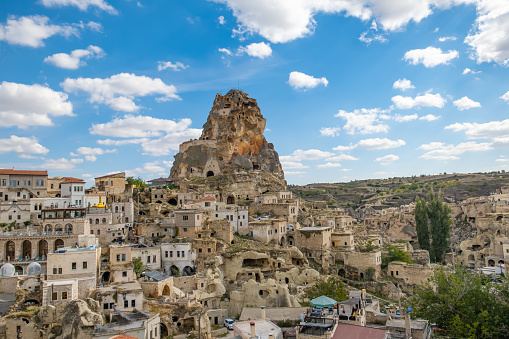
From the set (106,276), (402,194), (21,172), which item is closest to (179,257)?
(106,276)

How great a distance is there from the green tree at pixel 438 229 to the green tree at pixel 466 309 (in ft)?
92.3

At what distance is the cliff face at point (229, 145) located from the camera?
216ft

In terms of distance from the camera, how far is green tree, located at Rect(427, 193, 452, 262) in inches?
2024

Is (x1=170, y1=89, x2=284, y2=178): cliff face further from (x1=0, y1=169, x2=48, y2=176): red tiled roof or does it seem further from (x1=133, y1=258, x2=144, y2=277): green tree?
(x1=133, y1=258, x2=144, y2=277): green tree

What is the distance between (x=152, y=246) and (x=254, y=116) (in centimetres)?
3950

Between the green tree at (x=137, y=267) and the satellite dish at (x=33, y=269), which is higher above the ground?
the satellite dish at (x=33, y=269)

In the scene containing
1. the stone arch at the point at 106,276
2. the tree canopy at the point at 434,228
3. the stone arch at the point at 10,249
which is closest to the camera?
the stone arch at the point at 106,276

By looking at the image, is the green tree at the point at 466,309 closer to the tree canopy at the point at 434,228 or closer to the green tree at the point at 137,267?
the green tree at the point at 137,267

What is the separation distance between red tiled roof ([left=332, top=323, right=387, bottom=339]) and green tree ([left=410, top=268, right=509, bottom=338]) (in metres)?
4.79

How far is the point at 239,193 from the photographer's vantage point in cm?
5519

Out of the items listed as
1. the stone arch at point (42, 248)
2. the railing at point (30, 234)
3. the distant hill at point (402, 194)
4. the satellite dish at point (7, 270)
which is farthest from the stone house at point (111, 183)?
the distant hill at point (402, 194)

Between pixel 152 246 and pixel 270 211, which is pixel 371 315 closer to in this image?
pixel 152 246

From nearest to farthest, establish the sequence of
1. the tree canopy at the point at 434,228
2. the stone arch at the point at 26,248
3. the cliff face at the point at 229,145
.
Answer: the stone arch at the point at 26,248
the tree canopy at the point at 434,228
the cliff face at the point at 229,145

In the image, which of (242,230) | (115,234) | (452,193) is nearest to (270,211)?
(242,230)
